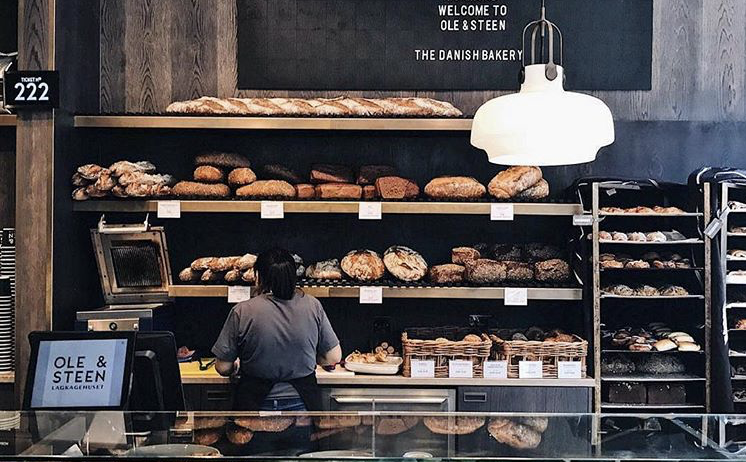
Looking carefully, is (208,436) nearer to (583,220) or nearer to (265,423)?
(265,423)

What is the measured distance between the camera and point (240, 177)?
4.09m

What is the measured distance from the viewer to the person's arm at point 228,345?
3371 millimetres

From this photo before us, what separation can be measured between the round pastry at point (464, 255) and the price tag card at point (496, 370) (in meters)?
0.57

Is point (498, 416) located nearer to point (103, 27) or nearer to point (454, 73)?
point (454, 73)

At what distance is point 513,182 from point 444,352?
89cm

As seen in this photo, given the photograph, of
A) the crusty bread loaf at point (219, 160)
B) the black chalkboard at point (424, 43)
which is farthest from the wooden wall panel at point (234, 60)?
the crusty bread loaf at point (219, 160)

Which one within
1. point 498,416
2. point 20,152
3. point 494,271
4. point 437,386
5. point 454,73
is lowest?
point 437,386

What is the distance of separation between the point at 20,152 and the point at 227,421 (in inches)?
95.5

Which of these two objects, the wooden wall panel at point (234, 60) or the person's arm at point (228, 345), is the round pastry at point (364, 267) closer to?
the person's arm at point (228, 345)

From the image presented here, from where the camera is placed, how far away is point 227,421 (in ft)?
6.43

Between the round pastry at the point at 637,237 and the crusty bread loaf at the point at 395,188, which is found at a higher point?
the crusty bread loaf at the point at 395,188

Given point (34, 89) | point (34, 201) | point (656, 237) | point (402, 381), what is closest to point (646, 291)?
point (656, 237)

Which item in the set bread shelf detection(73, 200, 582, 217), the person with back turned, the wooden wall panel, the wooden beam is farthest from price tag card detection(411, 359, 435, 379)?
the wooden beam

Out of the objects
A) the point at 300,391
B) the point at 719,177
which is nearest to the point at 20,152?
the point at 300,391
